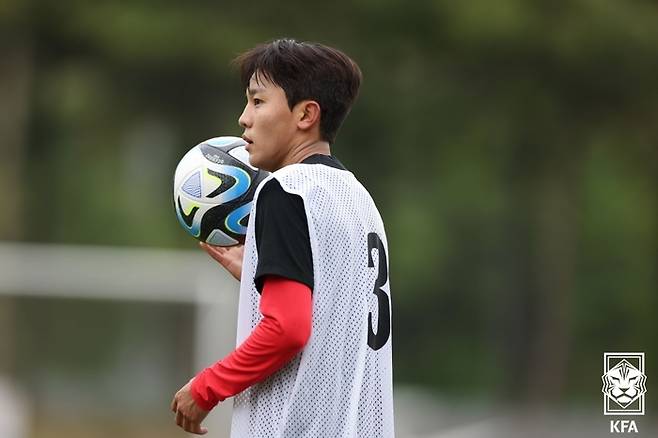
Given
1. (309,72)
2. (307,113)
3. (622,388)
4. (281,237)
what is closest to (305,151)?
(307,113)

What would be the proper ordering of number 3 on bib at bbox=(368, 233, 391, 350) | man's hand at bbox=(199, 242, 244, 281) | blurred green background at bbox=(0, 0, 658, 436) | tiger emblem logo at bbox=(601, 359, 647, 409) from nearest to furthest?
number 3 on bib at bbox=(368, 233, 391, 350) → man's hand at bbox=(199, 242, 244, 281) → tiger emblem logo at bbox=(601, 359, 647, 409) → blurred green background at bbox=(0, 0, 658, 436)

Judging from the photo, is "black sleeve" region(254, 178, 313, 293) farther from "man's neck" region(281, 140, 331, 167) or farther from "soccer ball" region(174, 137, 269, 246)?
"soccer ball" region(174, 137, 269, 246)

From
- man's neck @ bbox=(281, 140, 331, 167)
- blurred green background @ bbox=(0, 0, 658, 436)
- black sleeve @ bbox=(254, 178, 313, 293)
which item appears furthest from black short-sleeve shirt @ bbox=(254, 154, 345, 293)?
blurred green background @ bbox=(0, 0, 658, 436)

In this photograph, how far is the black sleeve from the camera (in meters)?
2.87

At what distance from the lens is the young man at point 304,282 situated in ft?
9.50

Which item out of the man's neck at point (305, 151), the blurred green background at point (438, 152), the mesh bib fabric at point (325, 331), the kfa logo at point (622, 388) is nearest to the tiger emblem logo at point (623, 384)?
the kfa logo at point (622, 388)

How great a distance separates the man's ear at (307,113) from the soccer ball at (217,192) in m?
0.43

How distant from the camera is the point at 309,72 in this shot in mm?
3109

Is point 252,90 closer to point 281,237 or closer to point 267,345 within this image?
point 281,237

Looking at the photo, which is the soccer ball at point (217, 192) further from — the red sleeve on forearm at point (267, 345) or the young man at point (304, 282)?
the red sleeve on forearm at point (267, 345)

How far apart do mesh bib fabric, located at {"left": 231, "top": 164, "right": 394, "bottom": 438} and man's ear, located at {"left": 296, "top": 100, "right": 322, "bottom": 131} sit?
132 mm

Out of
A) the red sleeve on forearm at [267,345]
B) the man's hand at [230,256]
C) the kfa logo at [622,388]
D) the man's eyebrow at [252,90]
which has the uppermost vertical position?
the man's eyebrow at [252,90]

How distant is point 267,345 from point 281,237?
0.84 ft

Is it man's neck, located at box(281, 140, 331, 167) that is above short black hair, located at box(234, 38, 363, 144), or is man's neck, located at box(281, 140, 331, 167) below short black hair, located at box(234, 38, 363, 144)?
below
